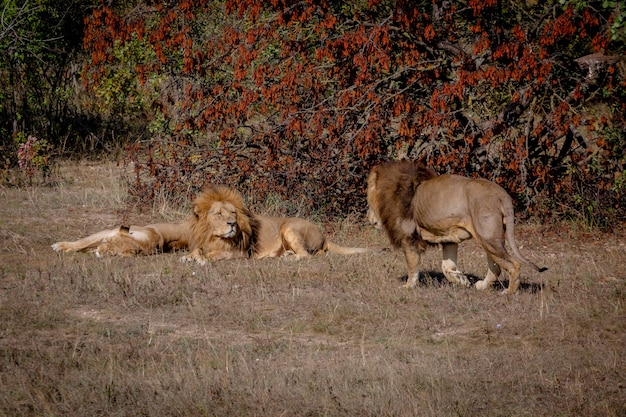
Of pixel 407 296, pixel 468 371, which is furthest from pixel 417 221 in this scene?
pixel 468 371

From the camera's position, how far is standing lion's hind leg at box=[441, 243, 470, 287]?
28.3 feet

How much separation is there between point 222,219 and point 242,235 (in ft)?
1.30

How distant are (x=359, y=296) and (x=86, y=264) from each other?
327cm

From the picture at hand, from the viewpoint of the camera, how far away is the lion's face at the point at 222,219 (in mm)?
10352

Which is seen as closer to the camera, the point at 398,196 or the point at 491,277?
the point at 491,277

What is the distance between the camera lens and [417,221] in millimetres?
8531

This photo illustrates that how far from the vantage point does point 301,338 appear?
275 inches

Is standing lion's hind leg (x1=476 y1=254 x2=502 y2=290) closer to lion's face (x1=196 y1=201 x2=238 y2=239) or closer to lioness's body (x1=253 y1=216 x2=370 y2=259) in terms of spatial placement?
lioness's body (x1=253 y1=216 x2=370 y2=259)

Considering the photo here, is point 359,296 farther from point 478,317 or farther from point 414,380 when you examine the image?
point 414,380

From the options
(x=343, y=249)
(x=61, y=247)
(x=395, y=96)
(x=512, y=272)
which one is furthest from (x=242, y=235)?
(x=512, y=272)

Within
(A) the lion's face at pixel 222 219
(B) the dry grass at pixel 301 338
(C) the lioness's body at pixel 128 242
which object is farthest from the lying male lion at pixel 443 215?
(C) the lioness's body at pixel 128 242

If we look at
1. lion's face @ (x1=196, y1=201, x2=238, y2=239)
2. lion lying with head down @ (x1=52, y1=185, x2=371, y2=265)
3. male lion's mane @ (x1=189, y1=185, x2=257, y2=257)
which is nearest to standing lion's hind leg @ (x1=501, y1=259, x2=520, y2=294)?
lion lying with head down @ (x1=52, y1=185, x2=371, y2=265)

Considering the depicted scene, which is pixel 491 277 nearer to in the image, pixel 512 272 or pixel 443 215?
pixel 512 272

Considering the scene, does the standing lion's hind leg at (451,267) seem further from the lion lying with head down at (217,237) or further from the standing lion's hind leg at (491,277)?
the lion lying with head down at (217,237)
